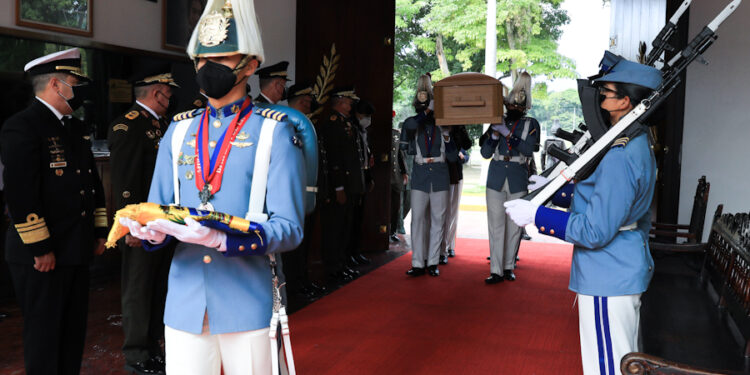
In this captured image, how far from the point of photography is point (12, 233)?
2.57 meters

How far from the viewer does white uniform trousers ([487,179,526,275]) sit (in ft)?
18.6

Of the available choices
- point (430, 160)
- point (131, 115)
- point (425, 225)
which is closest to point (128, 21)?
point (131, 115)

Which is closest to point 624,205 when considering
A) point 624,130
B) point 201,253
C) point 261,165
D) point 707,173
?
point 624,130

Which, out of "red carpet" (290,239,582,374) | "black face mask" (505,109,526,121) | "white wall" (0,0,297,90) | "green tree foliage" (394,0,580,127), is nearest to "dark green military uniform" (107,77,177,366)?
"red carpet" (290,239,582,374)

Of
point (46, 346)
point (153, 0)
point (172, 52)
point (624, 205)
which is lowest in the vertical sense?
point (46, 346)

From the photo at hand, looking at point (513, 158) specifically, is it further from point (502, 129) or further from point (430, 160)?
point (430, 160)

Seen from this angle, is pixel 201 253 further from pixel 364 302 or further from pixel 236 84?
pixel 364 302

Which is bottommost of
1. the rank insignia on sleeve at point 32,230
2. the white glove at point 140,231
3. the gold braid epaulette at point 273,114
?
the rank insignia on sleeve at point 32,230

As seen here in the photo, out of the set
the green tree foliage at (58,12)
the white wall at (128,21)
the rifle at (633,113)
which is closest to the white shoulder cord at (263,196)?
the rifle at (633,113)

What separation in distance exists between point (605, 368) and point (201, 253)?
147cm

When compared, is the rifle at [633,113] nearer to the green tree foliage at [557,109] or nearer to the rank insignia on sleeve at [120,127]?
the rank insignia on sleeve at [120,127]

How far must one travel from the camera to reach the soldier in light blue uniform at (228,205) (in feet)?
5.13

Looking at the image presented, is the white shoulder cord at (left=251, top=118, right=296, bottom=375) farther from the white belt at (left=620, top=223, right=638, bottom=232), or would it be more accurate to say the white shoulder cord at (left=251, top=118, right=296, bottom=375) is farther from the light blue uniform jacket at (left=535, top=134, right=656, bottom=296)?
the white belt at (left=620, top=223, right=638, bottom=232)

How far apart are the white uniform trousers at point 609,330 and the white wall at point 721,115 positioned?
4488 mm
